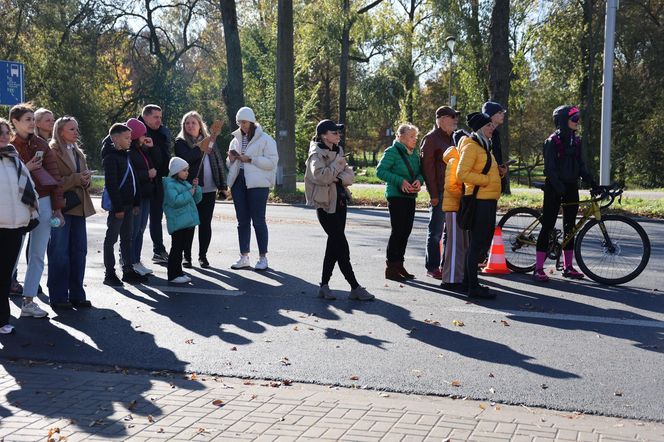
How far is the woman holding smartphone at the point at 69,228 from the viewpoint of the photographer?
7805mm

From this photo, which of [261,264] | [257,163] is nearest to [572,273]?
[261,264]

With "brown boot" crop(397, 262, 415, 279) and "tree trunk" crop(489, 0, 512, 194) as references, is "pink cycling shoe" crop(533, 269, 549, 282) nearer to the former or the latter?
"brown boot" crop(397, 262, 415, 279)

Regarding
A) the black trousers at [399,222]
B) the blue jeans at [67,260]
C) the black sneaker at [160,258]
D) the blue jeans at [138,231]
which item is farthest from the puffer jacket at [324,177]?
the black sneaker at [160,258]

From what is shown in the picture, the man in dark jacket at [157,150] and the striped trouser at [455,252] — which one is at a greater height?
the man in dark jacket at [157,150]

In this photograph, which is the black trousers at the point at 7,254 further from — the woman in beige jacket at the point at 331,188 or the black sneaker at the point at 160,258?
the black sneaker at the point at 160,258

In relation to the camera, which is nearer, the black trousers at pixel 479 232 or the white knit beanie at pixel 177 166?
the black trousers at pixel 479 232

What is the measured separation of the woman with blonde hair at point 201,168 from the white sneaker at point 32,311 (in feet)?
9.62

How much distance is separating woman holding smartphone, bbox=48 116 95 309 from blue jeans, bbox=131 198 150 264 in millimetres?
1790

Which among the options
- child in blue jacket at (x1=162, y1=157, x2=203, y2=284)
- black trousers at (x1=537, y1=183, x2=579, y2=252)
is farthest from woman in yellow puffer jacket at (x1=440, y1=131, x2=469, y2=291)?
child in blue jacket at (x1=162, y1=157, x2=203, y2=284)

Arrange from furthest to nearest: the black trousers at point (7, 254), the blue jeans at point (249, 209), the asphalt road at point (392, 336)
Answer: the blue jeans at point (249, 209)
the black trousers at point (7, 254)
the asphalt road at point (392, 336)

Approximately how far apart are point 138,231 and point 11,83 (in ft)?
24.1

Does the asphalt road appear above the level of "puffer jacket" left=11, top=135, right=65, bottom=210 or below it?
below

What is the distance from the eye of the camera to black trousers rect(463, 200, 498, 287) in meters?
8.33

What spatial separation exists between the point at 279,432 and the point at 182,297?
441cm
